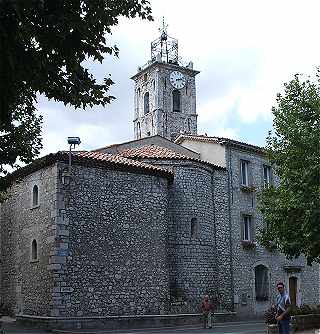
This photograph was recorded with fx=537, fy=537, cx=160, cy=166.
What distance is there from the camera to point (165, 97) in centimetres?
6234

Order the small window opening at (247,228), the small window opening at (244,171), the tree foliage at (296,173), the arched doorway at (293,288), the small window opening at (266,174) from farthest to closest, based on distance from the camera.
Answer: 1. the arched doorway at (293,288)
2. the small window opening at (266,174)
3. the small window opening at (244,171)
4. the small window opening at (247,228)
5. the tree foliage at (296,173)

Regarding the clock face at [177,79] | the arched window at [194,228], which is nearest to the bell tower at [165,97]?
the clock face at [177,79]

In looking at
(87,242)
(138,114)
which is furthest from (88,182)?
(138,114)

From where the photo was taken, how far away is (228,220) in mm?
26703

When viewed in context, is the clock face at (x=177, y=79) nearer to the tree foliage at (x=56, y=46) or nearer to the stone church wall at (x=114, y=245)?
the stone church wall at (x=114, y=245)

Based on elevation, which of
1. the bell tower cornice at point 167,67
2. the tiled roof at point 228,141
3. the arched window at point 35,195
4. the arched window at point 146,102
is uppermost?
the bell tower cornice at point 167,67

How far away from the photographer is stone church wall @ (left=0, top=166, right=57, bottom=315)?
21.0 m

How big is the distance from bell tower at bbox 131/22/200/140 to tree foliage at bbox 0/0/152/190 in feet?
170

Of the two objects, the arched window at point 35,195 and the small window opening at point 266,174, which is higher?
the small window opening at point 266,174

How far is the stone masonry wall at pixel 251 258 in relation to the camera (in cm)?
2655

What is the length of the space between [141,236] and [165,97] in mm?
41165

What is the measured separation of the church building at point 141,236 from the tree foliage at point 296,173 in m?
5.60

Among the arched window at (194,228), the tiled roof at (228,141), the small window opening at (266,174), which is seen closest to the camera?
the arched window at (194,228)

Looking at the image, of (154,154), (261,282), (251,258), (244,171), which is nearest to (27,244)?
(154,154)
